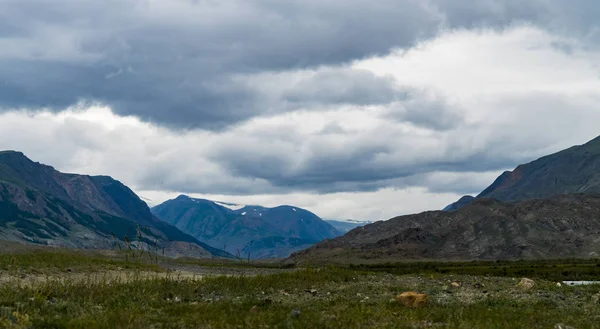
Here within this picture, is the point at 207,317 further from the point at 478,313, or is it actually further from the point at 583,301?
the point at 583,301

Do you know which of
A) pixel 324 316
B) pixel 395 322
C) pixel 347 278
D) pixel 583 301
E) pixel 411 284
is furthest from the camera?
pixel 347 278

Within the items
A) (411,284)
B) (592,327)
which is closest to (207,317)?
(592,327)

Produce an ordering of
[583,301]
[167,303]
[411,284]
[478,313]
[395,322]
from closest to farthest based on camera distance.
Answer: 1. [395,322]
2. [478,313]
3. [167,303]
4. [583,301]
5. [411,284]

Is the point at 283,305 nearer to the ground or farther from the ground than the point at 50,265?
nearer to the ground

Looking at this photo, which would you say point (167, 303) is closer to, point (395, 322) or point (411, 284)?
point (395, 322)

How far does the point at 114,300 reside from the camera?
2242 cm

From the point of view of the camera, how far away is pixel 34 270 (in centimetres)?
3806

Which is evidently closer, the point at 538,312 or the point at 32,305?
the point at 32,305

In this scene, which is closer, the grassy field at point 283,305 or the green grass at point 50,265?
the grassy field at point 283,305

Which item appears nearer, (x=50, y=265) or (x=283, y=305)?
(x=283, y=305)

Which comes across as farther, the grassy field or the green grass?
the green grass

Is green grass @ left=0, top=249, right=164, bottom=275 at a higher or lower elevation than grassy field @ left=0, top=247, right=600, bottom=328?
higher

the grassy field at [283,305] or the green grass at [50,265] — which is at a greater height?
the green grass at [50,265]

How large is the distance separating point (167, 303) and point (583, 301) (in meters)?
19.7
